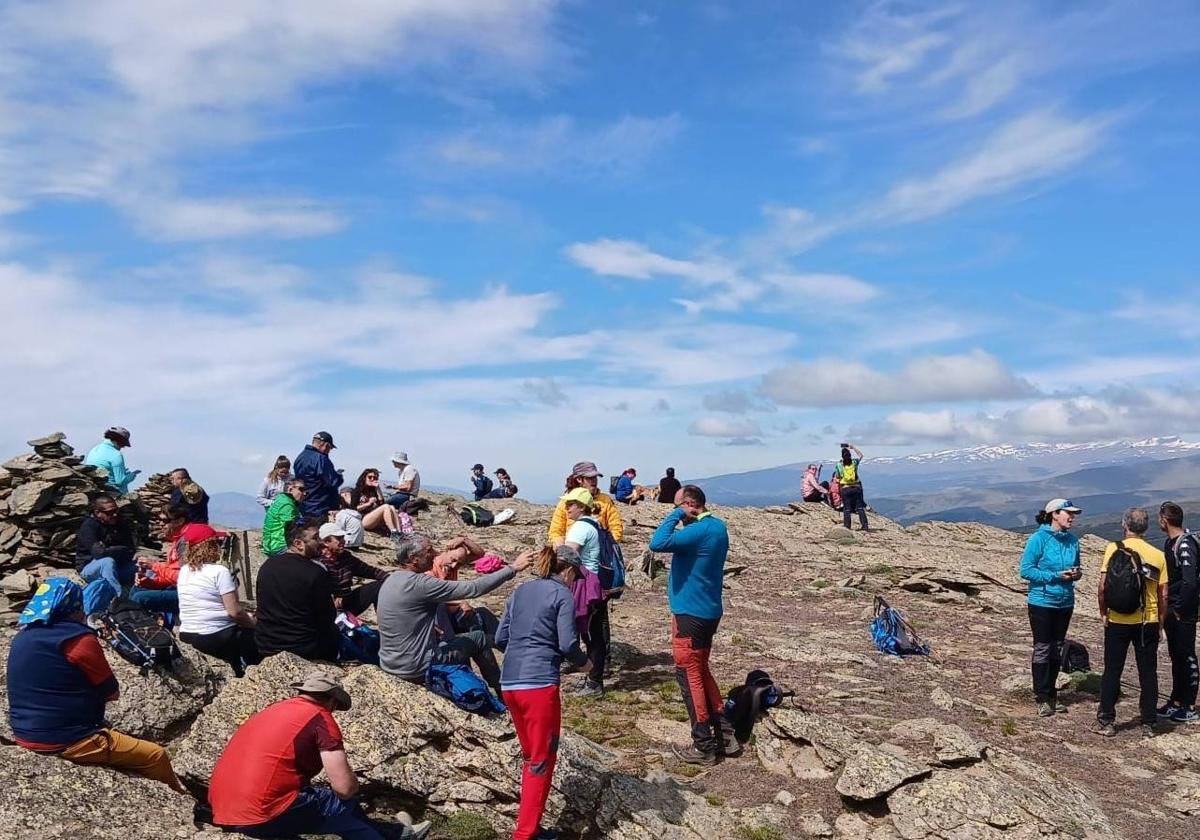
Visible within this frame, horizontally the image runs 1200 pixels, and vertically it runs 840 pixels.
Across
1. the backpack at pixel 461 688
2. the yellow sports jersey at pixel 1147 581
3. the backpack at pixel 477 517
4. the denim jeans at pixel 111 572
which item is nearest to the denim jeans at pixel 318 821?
the backpack at pixel 461 688

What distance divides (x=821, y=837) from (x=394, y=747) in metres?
4.89

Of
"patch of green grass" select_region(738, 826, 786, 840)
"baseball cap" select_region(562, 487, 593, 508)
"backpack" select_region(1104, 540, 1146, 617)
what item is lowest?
"patch of green grass" select_region(738, 826, 786, 840)

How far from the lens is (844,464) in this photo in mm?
31547

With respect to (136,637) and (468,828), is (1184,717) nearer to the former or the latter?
(468,828)

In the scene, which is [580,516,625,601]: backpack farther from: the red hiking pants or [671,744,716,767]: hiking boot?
the red hiking pants

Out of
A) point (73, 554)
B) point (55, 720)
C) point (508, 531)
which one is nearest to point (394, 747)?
point (55, 720)

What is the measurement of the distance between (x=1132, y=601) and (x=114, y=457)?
73.9ft

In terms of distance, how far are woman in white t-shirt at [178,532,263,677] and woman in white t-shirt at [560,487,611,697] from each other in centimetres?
483

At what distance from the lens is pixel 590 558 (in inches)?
522

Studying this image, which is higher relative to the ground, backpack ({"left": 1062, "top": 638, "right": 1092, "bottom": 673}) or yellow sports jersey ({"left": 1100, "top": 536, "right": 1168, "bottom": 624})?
yellow sports jersey ({"left": 1100, "top": 536, "right": 1168, "bottom": 624})

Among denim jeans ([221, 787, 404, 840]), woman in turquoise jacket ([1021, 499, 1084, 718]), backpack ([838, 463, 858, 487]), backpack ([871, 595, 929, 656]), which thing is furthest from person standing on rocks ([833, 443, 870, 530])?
denim jeans ([221, 787, 404, 840])

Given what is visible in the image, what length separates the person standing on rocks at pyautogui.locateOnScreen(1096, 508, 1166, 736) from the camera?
12.1 metres

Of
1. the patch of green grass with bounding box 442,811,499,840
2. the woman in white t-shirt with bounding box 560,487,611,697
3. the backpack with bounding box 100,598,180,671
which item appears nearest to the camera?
the patch of green grass with bounding box 442,811,499,840

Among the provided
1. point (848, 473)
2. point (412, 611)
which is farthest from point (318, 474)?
point (848, 473)
